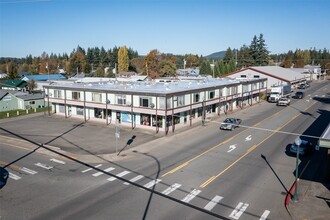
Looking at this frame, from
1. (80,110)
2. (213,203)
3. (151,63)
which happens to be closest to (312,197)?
(213,203)

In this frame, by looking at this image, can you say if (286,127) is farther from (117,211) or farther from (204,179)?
(117,211)

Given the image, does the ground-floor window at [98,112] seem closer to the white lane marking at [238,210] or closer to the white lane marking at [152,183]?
the white lane marking at [152,183]

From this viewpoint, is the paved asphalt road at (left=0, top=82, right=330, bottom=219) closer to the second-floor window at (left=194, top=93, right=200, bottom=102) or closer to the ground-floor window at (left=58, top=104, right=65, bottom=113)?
the second-floor window at (left=194, top=93, right=200, bottom=102)

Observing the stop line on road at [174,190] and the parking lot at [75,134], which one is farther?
the parking lot at [75,134]

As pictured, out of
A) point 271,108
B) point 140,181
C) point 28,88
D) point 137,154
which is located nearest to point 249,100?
point 271,108

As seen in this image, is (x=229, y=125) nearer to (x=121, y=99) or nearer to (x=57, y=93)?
(x=121, y=99)

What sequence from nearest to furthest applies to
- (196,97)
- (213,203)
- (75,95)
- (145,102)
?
(213,203) → (145,102) → (196,97) → (75,95)

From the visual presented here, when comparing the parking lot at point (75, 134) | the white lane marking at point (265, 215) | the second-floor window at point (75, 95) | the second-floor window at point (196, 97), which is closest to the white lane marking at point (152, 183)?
the white lane marking at point (265, 215)
